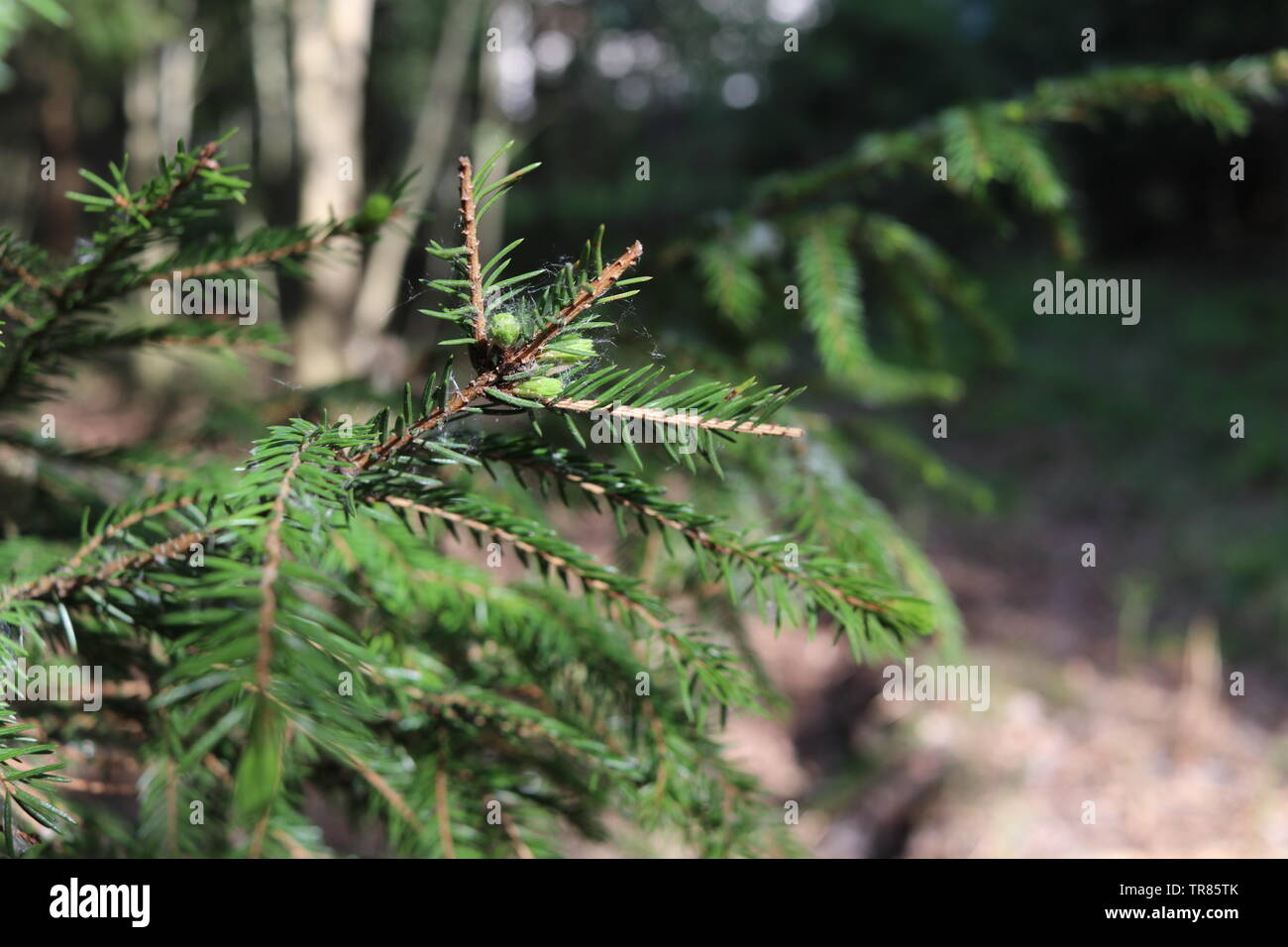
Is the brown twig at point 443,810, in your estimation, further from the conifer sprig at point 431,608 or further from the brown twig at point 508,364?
the brown twig at point 508,364

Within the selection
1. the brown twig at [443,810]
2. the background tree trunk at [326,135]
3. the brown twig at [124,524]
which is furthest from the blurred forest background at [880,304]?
the brown twig at [443,810]

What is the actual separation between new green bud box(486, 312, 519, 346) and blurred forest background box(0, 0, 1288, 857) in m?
0.15

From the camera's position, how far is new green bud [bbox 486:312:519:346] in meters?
0.50

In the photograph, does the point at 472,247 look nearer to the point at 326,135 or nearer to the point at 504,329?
the point at 504,329

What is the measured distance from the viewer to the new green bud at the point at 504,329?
499 millimetres

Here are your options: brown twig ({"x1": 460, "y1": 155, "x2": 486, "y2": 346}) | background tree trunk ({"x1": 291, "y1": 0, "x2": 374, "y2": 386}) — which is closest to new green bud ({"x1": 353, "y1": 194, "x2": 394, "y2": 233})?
brown twig ({"x1": 460, "y1": 155, "x2": 486, "y2": 346})

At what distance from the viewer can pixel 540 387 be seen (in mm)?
505

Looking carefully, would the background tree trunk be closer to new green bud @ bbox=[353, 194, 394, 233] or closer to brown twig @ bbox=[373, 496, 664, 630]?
new green bud @ bbox=[353, 194, 394, 233]

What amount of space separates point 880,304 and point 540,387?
23.5 feet

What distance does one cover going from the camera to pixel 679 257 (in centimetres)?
130

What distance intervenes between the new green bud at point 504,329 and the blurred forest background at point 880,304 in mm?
151
